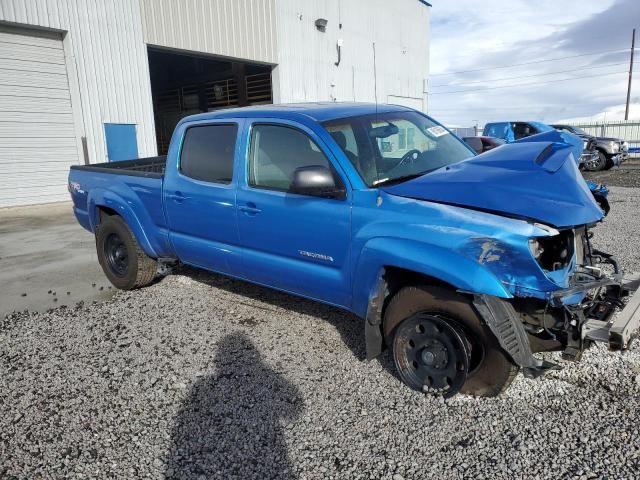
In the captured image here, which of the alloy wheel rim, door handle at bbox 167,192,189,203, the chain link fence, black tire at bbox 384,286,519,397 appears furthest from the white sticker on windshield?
the chain link fence

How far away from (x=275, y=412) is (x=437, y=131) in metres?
2.76

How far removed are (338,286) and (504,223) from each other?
4.18 ft

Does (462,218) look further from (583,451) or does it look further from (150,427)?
(150,427)

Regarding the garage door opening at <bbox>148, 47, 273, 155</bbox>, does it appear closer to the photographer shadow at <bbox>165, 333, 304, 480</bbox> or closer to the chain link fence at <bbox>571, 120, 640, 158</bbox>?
the photographer shadow at <bbox>165, 333, 304, 480</bbox>

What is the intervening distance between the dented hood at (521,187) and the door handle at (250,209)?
3.73ft

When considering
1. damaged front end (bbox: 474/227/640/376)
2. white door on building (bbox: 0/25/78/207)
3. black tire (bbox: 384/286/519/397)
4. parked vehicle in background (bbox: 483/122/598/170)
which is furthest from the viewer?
parked vehicle in background (bbox: 483/122/598/170)

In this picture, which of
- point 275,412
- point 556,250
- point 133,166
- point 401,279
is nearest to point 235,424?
point 275,412

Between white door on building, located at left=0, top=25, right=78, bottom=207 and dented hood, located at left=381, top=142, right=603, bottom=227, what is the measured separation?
12.2 meters

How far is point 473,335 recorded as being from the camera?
2924 mm

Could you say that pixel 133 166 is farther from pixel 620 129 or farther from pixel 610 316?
pixel 620 129

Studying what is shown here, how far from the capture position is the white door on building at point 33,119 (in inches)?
470

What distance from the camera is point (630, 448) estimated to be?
8.44 ft

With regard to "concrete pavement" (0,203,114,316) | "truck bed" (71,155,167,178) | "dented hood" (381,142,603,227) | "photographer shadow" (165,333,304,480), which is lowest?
"photographer shadow" (165,333,304,480)

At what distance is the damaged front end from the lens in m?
2.67
